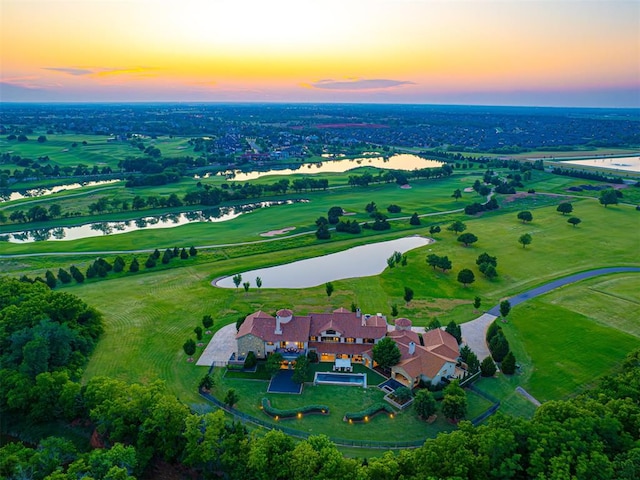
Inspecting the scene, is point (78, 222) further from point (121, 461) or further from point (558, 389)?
point (558, 389)

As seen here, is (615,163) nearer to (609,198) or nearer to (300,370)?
(609,198)

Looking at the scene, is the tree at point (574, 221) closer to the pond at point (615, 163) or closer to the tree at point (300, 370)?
the tree at point (300, 370)

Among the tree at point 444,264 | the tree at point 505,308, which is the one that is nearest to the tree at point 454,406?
the tree at point 505,308

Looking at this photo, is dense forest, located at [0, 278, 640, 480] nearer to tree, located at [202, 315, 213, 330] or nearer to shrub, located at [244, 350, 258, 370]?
shrub, located at [244, 350, 258, 370]

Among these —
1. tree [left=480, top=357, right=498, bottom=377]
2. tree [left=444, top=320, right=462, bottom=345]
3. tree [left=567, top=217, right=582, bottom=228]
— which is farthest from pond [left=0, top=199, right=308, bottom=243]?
tree [left=480, top=357, right=498, bottom=377]

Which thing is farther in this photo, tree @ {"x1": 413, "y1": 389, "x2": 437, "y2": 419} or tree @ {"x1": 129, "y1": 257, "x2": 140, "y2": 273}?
tree @ {"x1": 129, "y1": 257, "x2": 140, "y2": 273}
